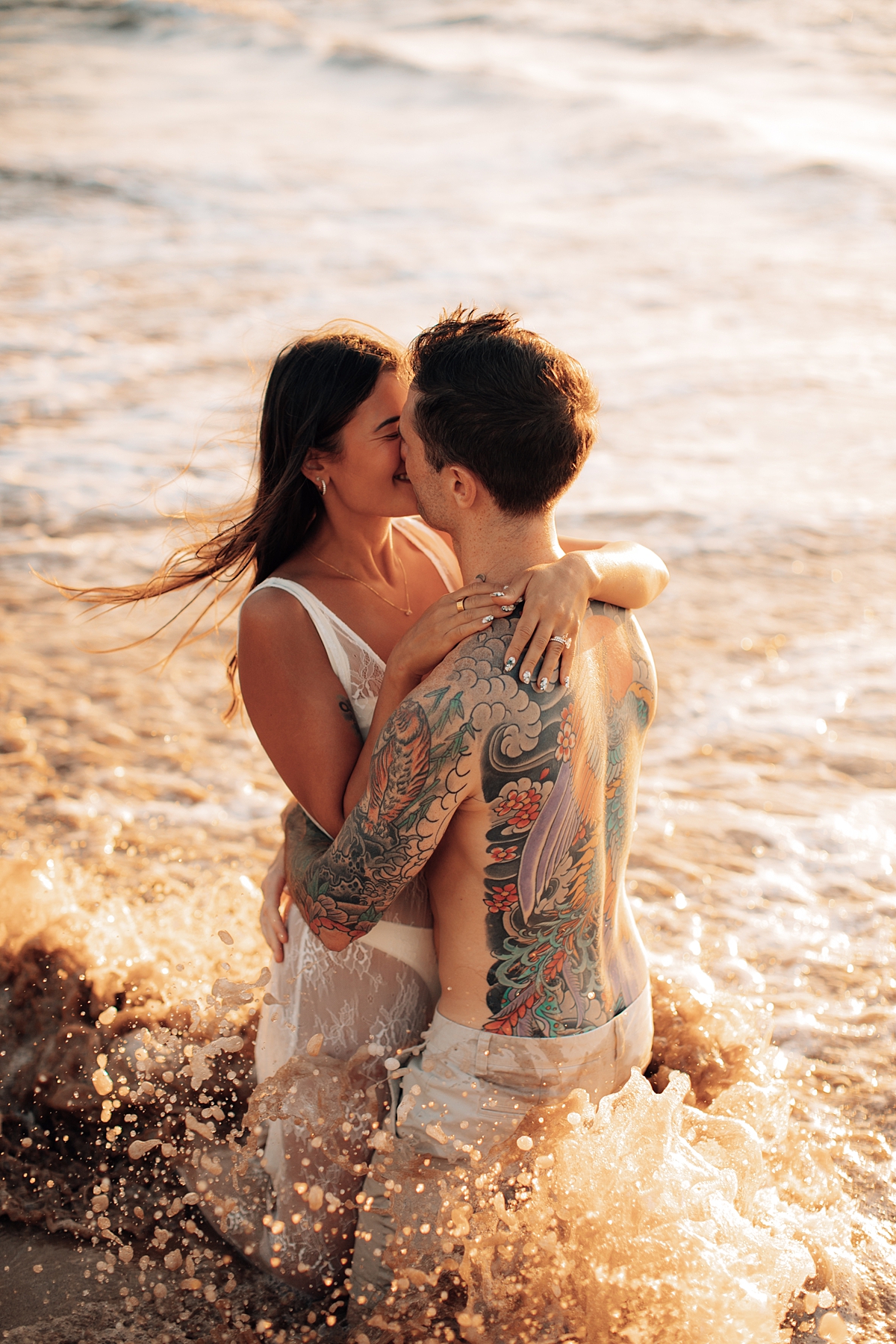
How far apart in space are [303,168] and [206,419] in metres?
11.2

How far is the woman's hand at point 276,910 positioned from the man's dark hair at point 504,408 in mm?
1190

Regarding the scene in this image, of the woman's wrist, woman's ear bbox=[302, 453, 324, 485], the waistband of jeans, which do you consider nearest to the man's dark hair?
the woman's wrist

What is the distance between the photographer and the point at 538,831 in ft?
7.80

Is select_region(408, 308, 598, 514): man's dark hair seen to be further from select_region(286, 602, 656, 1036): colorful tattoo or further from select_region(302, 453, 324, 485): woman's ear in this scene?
select_region(302, 453, 324, 485): woman's ear

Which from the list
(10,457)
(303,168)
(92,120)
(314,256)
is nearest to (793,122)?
(303,168)

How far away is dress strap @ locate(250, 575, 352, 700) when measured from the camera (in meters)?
2.75

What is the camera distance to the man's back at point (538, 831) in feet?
7.47

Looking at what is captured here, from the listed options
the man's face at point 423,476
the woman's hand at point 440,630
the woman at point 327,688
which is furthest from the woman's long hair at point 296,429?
the woman's hand at point 440,630

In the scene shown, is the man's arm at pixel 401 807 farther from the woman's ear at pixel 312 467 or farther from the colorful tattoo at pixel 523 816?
the woman's ear at pixel 312 467

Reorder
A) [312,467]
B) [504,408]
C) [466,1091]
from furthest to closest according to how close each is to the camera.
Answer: [312,467] < [466,1091] < [504,408]

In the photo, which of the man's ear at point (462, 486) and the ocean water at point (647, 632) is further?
the ocean water at point (647, 632)

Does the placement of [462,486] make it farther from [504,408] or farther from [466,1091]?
[466,1091]

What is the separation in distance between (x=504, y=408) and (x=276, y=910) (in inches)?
59.5

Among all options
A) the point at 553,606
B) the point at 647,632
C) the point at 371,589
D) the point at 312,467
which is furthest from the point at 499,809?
the point at 647,632
